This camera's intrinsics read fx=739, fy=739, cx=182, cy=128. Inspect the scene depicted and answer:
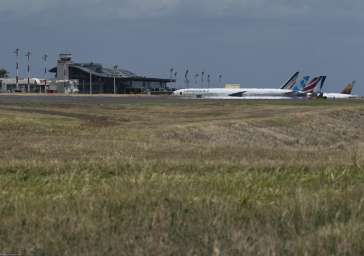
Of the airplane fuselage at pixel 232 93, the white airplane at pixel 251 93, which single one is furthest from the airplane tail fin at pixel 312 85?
the airplane fuselage at pixel 232 93

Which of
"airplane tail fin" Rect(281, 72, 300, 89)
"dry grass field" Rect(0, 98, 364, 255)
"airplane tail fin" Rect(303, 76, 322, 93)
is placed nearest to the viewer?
"dry grass field" Rect(0, 98, 364, 255)

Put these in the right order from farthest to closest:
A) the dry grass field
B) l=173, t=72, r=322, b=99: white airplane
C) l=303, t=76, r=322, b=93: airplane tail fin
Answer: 1. l=303, t=76, r=322, b=93: airplane tail fin
2. l=173, t=72, r=322, b=99: white airplane
3. the dry grass field

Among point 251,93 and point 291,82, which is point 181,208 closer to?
point 251,93

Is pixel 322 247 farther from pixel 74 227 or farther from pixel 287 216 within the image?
pixel 74 227

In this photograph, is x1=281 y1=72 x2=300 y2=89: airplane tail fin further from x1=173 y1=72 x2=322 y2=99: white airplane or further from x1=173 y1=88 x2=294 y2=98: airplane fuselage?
x1=173 y1=88 x2=294 y2=98: airplane fuselage

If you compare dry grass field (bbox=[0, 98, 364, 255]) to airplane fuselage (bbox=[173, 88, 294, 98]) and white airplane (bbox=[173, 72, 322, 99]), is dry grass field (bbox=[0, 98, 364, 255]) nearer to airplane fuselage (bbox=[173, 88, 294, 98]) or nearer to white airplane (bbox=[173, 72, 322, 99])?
white airplane (bbox=[173, 72, 322, 99])

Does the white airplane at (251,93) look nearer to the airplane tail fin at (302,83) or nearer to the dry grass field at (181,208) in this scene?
the airplane tail fin at (302,83)

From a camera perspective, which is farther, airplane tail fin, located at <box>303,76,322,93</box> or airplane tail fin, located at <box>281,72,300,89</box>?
airplane tail fin, located at <box>281,72,300,89</box>

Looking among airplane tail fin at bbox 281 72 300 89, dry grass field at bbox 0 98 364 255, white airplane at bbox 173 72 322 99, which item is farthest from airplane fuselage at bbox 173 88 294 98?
dry grass field at bbox 0 98 364 255

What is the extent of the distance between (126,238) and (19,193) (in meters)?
3.09

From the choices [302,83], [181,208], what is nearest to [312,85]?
[302,83]

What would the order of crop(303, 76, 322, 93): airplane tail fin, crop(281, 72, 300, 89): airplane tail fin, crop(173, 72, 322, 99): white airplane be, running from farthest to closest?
crop(281, 72, 300, 89): airplane tail fin → crop(303, 76, 322, 93): airplane tail fin → crop(173, 72, 322, 99): white airplane

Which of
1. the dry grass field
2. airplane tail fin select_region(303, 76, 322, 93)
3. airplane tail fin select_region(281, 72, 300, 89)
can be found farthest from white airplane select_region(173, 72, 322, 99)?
the dry grass field

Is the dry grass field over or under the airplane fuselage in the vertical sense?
over
